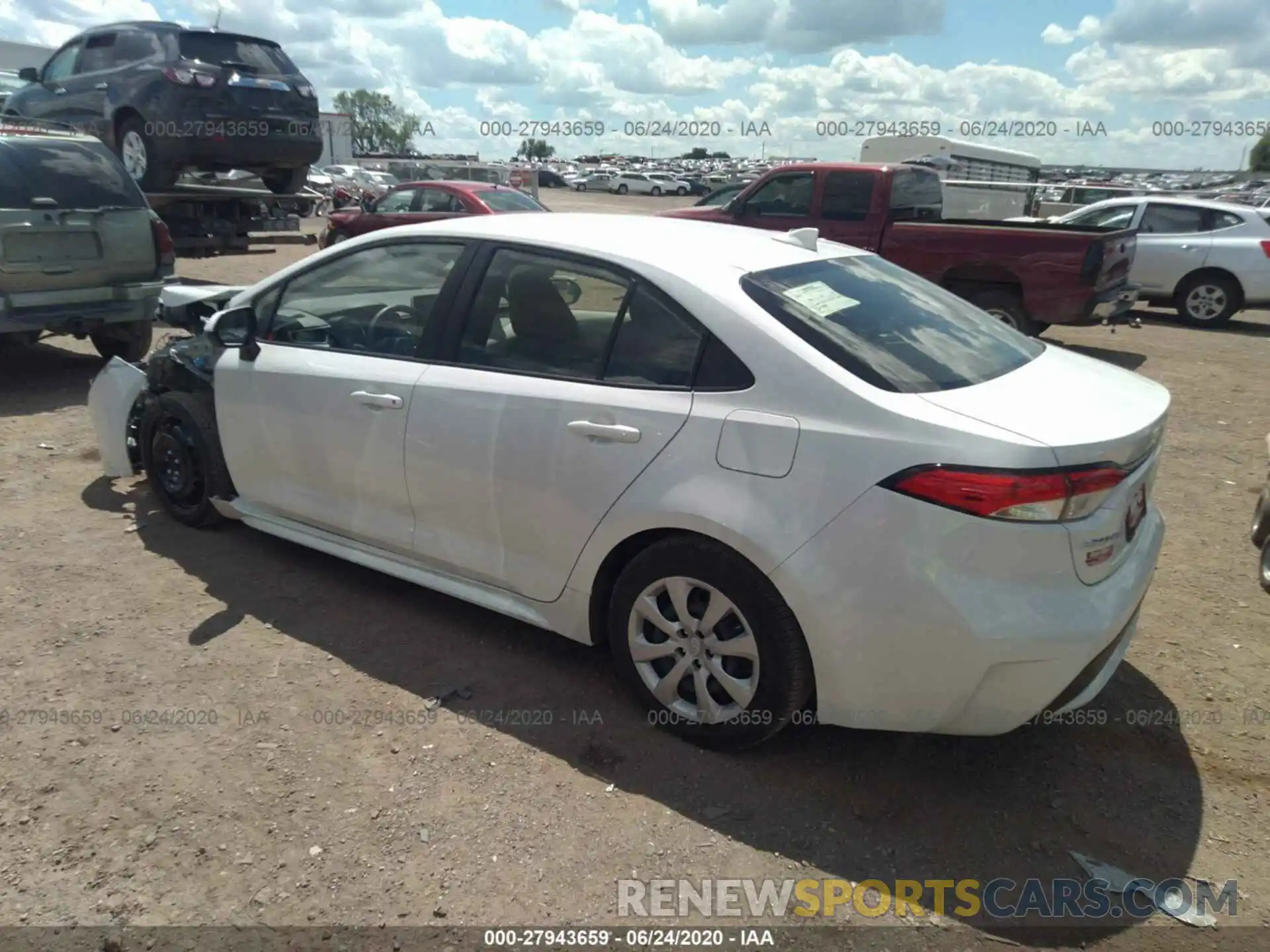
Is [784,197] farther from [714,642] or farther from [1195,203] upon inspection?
[714,642]

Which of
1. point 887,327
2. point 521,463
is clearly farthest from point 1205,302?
point 521,463

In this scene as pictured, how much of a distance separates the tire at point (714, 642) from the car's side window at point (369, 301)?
4.55 ft

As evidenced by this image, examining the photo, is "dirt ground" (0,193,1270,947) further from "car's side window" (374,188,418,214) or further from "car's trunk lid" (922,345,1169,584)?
"car's side window" (374,188,418,214)

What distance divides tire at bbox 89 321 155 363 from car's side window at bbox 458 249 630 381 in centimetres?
533

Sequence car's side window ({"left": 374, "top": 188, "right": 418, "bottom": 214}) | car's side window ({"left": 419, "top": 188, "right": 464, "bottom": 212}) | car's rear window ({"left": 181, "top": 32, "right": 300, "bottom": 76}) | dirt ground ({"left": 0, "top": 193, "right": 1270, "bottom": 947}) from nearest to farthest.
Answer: dirt ground ({"left": 0, "top": 193, "right": 1270, "bottom": 947}) < car's rear window ({"left": 181, "top": 32, "right": 300, "bottom": 76}) < car's side window ({"left": 419, "top": 188, "right": 464, "bottom": 212}) < car's side window ({"left": 374, "top": 188, "right": 418, "bottom": 214})

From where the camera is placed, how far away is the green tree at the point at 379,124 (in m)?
84.1

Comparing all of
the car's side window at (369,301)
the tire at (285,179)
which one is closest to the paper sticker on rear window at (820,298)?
the car's side window at (369,301)

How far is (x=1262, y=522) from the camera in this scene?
15.4ft

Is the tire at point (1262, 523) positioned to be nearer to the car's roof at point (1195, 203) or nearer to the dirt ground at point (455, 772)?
the dirt ground at point (455, 772)

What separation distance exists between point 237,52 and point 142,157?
5.79 ft

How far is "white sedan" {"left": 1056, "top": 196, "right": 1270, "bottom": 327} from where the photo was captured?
12.1 metres

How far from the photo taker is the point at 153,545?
4574mm

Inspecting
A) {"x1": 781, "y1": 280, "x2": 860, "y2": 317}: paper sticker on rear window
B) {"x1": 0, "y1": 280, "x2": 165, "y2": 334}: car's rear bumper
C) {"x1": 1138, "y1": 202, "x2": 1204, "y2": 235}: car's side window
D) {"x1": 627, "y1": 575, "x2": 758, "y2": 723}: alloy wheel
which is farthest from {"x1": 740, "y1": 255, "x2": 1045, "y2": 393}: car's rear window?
{"x1": 1138, "y1": 202, "x2": 1204, "y2": 235}: car's side window

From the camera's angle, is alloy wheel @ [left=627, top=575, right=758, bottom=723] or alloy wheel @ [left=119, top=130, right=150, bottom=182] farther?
alloy wheel @ [left=119, top=130, right=150, bottom=182]
